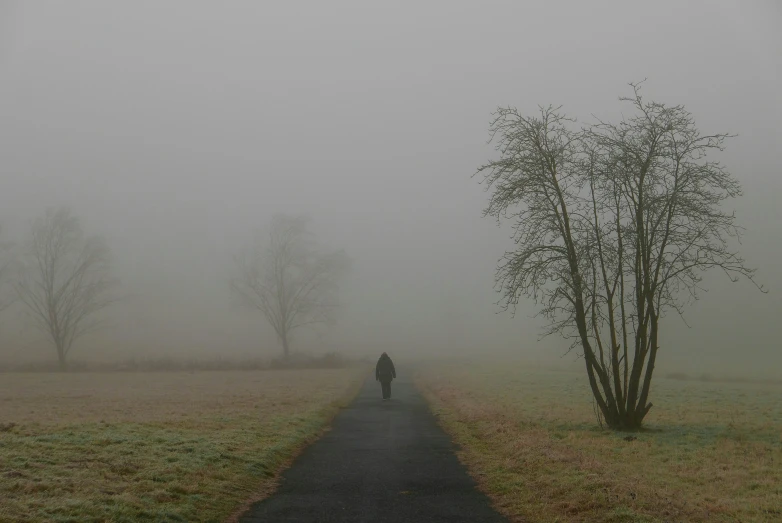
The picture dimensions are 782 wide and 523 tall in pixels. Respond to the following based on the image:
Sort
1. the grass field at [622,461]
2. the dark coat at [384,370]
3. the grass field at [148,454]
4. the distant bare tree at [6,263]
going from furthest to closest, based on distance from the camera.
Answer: the distant bare tree at [6,263], the dark coat at [384,370], the grass field at [622,461], the grass field at [148,454]

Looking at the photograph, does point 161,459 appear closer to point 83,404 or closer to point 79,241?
point 83,404

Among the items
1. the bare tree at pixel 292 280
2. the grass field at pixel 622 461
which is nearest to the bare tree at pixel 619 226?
the grass field at pixel 622 461

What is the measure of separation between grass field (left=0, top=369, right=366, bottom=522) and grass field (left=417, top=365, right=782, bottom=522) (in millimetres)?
5325

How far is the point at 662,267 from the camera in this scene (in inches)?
806

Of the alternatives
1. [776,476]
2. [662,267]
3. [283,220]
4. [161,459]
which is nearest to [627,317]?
[662,267]

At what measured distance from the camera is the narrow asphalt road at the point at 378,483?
34.4ft

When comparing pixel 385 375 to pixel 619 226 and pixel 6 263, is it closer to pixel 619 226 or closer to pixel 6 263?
pixel 619 226

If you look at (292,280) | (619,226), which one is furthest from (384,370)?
(292,280)

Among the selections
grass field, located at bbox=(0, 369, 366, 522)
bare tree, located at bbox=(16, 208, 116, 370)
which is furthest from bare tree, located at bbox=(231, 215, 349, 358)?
→ grass field, located at bbox=(0, 369, 366, 522)

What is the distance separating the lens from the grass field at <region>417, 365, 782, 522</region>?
10461 millimetres

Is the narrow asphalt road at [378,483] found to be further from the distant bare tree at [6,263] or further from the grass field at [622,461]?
the distant bare tree at [6,263]

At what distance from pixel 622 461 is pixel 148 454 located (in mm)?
11517

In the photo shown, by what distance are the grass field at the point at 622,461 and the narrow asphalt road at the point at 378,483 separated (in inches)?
27.0

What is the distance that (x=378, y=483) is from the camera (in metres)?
13.1
